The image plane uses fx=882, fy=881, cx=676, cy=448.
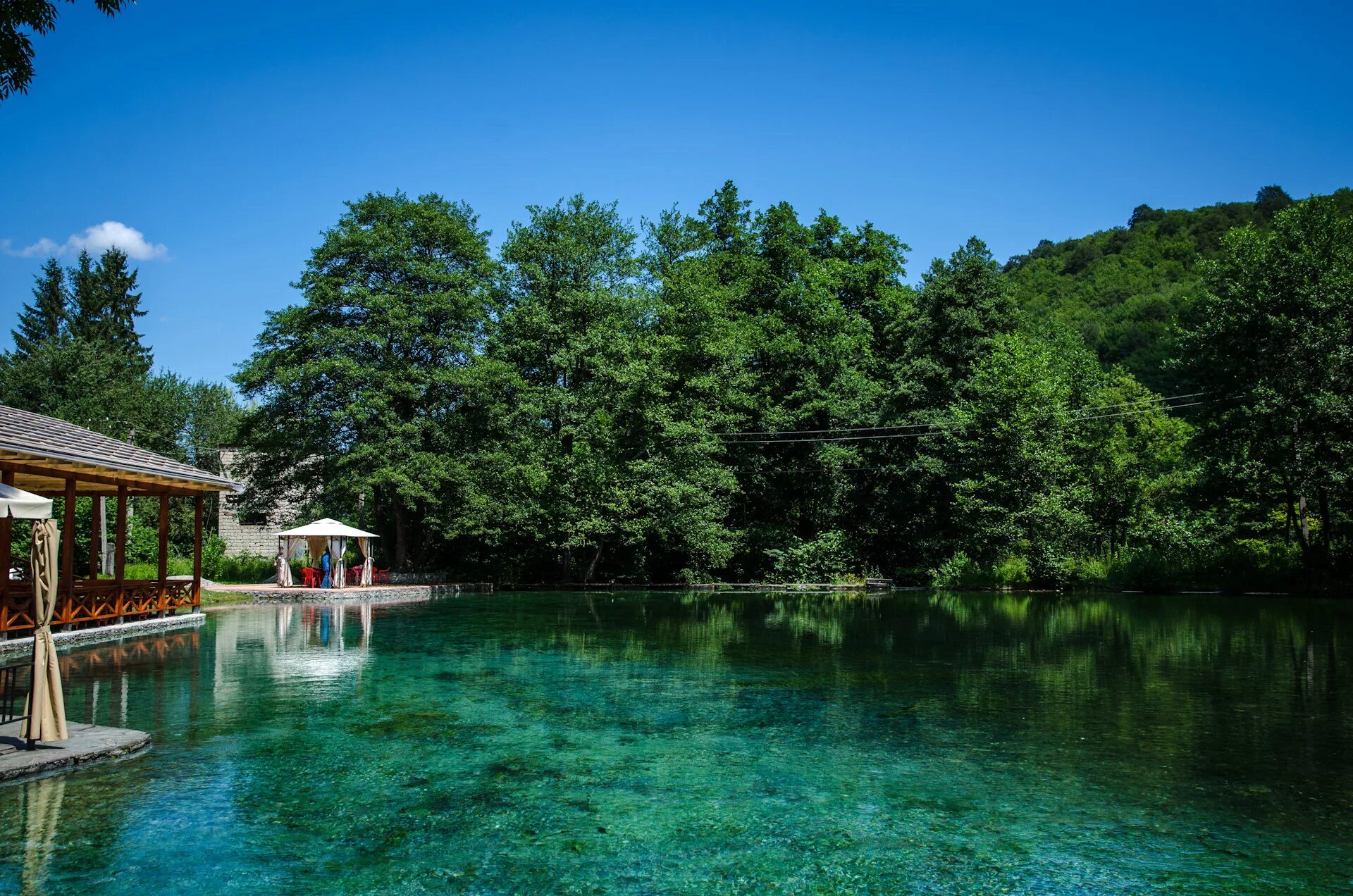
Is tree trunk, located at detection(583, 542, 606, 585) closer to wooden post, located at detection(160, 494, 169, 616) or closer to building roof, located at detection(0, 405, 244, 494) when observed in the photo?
building roof, located at detection(0, 405, 244, 494)

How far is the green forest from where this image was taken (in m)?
27.5

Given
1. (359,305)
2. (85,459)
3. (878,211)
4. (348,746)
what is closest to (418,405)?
(359,305)

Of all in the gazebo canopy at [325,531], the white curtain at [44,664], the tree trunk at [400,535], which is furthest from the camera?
the tree trunk at [400,535]

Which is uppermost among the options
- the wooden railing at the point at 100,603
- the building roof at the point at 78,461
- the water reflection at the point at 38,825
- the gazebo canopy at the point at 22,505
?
the building roof at the point at 78,461

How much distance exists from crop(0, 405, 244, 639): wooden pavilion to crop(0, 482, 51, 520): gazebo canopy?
13.2 feet

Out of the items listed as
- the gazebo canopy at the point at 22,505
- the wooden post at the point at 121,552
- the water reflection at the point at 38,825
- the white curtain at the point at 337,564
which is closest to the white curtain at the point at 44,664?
the water reflection at the point at 38,825

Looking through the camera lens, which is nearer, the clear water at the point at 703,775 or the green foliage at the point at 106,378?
the clear water at the point at 703,775

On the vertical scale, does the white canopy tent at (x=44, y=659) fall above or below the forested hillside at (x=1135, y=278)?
below

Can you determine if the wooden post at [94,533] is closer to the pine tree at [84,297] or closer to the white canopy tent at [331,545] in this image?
the white canopy tent at [331,545]

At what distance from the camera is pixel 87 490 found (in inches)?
776

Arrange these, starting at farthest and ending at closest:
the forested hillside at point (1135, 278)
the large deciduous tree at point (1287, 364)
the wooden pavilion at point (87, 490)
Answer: the forested hillside at point (1135, 278) → the large deciduous tree at point (1287, 364) → the wooden pavilion at point (87, 490)

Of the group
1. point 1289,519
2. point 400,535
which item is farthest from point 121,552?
point 1289,519

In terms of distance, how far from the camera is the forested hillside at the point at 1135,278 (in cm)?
4925

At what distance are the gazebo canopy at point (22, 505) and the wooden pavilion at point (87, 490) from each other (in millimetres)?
4037
